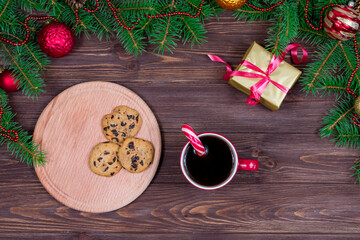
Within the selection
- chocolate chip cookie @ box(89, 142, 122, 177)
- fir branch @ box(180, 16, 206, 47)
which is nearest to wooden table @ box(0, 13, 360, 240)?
fir branch @ box(180, 16, 206, 47)

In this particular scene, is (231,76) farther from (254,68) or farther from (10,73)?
(10,73)

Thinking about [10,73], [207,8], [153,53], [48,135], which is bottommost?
[48,135]

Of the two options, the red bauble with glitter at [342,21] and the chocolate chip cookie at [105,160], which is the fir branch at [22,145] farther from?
the red bauble with glitter at [342,21]

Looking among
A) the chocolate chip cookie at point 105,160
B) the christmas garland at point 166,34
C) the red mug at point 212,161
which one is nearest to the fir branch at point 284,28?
the christmas garland at point 166,34

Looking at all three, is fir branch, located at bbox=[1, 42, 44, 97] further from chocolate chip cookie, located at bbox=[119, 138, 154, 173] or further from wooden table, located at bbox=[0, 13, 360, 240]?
chocolate chip cookie, located at bbox=[119, 138, 154, 173]

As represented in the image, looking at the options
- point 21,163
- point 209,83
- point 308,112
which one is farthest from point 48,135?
point 308,112

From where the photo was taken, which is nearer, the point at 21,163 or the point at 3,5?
the point at 3,5
